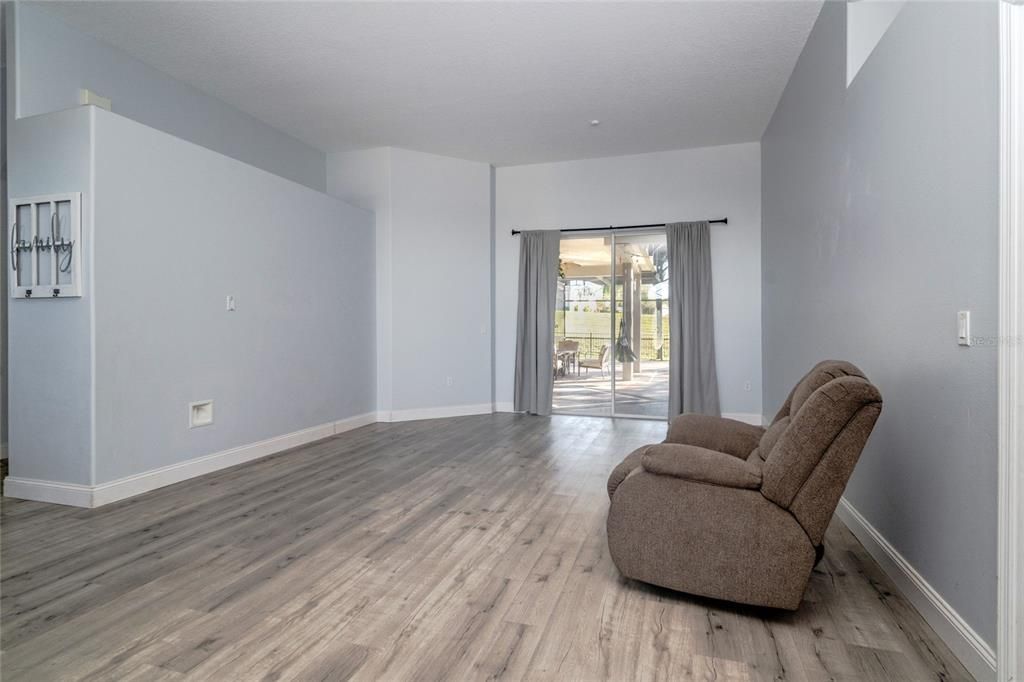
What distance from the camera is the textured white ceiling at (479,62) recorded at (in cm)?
355

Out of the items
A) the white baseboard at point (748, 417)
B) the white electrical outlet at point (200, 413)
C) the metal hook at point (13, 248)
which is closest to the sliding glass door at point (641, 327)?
the white baseboard at point (748, 417)

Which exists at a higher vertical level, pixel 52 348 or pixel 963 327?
pixel 963 327

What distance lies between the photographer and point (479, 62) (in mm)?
4180

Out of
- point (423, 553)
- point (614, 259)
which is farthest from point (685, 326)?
point (423, 553)

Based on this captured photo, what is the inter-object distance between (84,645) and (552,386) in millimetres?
5325

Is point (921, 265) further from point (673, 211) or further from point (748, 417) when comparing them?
point (673, 211)

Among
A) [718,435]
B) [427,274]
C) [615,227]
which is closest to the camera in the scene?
[718,435]

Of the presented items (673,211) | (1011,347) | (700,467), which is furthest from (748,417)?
(1011,347)

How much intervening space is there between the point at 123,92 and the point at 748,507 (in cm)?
513

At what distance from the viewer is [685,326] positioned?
6.15 m

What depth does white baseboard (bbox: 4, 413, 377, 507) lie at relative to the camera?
129 inches

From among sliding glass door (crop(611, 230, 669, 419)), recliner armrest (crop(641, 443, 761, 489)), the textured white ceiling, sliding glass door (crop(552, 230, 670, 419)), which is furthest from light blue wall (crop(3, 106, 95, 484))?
sliding glass door (crop(611, 230, 669, 419))

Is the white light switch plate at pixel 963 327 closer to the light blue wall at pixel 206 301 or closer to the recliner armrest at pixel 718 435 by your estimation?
the recliner armrest at pixel 718 435

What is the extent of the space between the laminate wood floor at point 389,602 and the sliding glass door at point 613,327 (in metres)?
3.26
